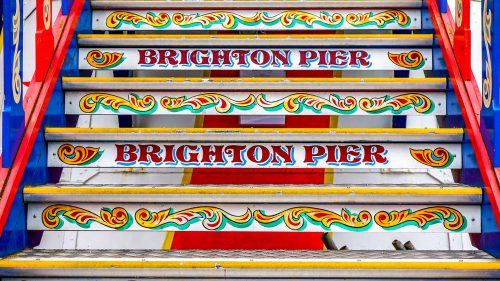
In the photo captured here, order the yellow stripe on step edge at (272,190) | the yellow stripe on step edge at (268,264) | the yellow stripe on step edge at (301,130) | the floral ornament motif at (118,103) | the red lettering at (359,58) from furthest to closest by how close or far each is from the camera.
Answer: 1. the red lettering at (359,58)
2. the floral ornament motif at (118,103)
3. the yellow stripe on step edge at (301,130)
4. the yellow stripe on step edge at (272,190)
5. the yellow stripe on step edge at (268,264)

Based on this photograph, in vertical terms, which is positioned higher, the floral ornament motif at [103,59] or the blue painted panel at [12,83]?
the floral ornament motif at [103,59]

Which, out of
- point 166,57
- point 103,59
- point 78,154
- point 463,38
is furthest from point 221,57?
point 463,38

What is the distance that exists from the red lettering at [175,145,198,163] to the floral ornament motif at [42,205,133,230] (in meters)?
0.31

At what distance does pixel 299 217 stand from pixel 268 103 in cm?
55

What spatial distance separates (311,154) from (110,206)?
0.58 m

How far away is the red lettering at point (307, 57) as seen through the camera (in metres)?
2.70

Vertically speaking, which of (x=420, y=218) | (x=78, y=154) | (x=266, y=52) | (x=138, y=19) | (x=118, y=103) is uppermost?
(x=138, y=19)

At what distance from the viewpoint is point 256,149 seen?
224 cm

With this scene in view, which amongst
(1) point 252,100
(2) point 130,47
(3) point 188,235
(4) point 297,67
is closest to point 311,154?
(1) point 252,100

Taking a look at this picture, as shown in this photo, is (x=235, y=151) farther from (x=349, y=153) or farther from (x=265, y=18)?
(x=265, y=18)

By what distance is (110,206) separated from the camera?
1.98 metres

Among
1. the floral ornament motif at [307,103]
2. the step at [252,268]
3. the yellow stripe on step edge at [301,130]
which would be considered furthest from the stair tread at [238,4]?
the step at [252,268]

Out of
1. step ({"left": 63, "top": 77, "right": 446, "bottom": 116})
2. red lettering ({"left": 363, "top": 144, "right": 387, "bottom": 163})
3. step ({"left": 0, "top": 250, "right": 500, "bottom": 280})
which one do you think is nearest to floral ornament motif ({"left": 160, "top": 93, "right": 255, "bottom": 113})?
step ({"left": 63, "top": 77, "right": 446, "bottom": 116})

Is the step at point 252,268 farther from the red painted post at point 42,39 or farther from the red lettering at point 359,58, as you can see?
the red lettering at point 359,58
